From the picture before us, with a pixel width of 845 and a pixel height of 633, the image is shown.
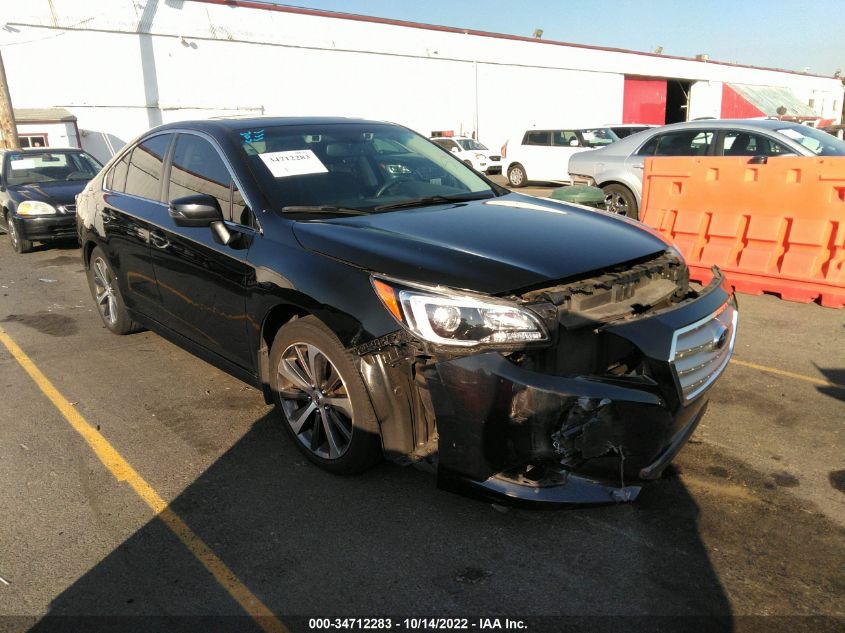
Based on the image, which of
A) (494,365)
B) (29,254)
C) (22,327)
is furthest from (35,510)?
(29,254)

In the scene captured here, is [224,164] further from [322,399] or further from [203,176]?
[322,399]

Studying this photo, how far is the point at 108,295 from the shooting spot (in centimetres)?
573

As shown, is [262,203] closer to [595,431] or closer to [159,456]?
[159,456]

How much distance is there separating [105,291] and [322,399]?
3402 mm

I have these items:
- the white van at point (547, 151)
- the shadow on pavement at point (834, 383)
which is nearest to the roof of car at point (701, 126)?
the shadow on pavement at point (834, 383)

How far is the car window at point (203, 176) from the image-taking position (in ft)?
12.2

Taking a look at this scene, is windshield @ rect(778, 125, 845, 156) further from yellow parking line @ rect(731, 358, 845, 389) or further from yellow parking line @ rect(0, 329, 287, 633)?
yellow parking line @ rect(0, 329, 287, 633)

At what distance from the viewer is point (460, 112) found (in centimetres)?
3369

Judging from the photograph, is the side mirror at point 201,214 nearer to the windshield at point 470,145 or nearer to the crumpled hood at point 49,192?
the crumpled hood at point 49,192

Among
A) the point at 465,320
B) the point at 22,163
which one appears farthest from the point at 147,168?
the point at 22,163

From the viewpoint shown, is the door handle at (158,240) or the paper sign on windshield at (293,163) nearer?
the paper sign on windshield at (293,163)

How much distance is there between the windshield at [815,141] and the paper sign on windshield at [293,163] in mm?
7007

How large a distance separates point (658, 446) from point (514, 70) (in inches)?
1392

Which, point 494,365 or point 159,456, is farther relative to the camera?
point 159,456
